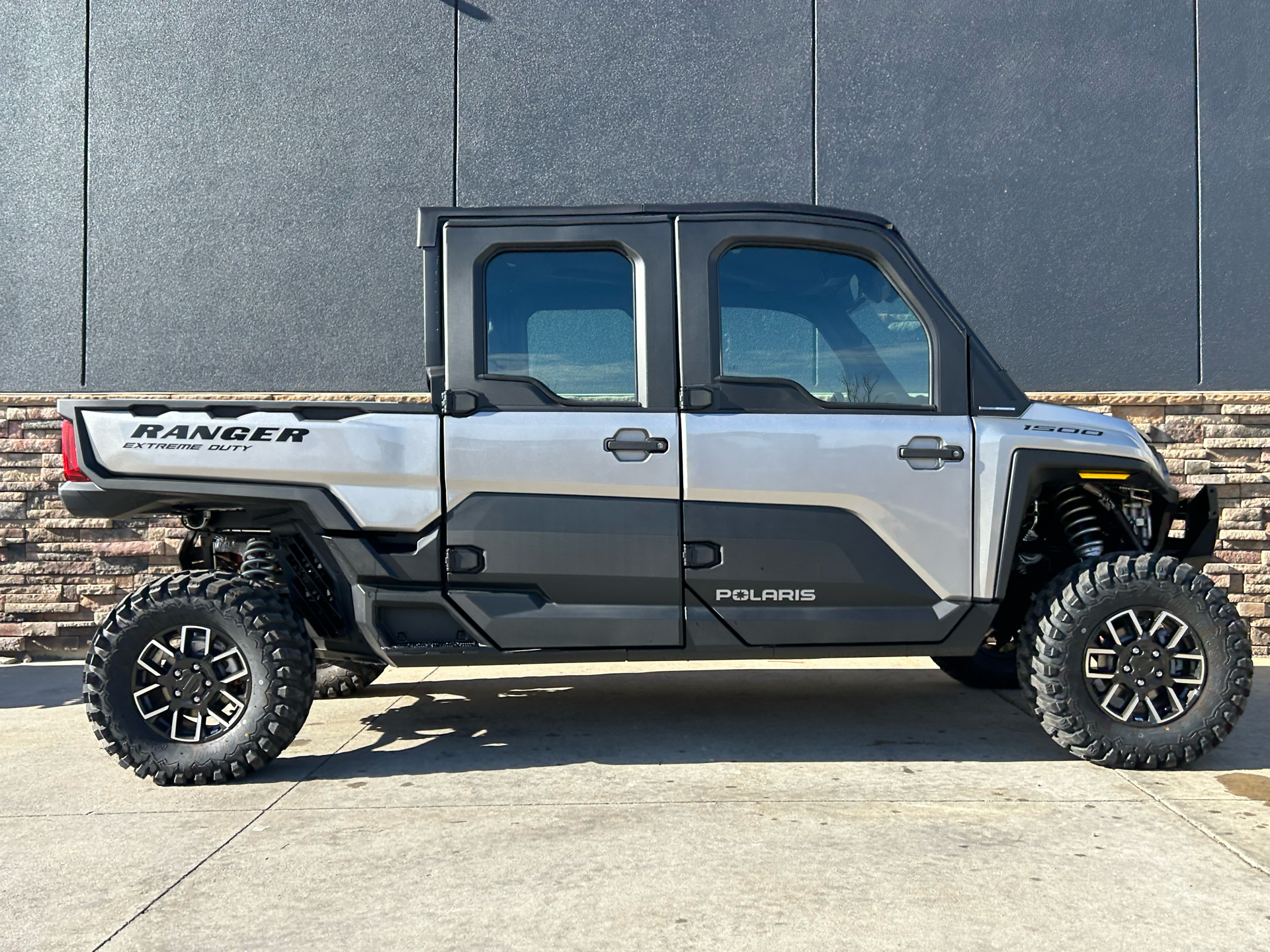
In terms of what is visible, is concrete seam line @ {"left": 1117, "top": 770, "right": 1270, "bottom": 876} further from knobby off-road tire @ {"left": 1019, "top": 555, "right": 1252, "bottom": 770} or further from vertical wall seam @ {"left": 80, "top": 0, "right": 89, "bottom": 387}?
vertical wall seam @ {"left": 80, "top": 0, "right": 89, "bottom": 387}

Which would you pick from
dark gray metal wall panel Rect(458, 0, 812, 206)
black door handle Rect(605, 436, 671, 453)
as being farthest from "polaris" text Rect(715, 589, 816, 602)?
dark gray metal wall panel Rect(458, 0, 812, 206)

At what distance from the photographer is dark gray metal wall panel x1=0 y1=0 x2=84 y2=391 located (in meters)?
7.26

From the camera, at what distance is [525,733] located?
4848 mm

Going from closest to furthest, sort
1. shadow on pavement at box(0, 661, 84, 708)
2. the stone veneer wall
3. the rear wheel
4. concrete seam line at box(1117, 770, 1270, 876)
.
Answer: concrete seam line at box(1117, 770, 1270, 876) → the rear wheel → shadow on pavement at box(0, 661, 84, 708) → the stone veneer wall

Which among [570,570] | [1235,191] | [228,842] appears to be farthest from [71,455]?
[1235,191]

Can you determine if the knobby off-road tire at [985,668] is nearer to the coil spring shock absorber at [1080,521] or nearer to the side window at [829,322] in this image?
the coil spring shock absorber at [1080,521]

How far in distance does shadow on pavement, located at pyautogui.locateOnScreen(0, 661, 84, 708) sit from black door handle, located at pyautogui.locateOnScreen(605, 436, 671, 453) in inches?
145

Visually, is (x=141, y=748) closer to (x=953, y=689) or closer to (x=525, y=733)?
(x=525, y=733)

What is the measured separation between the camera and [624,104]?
23.7 ft

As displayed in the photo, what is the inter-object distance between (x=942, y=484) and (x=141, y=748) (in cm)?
336

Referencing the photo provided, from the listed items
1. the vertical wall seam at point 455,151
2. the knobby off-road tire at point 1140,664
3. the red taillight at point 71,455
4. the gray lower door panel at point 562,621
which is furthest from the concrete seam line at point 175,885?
the vertical wall seam at point 455,151

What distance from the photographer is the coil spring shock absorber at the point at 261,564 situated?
178 inches

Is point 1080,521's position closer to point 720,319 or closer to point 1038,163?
point 720,319

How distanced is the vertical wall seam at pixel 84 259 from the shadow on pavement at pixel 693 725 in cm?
329
